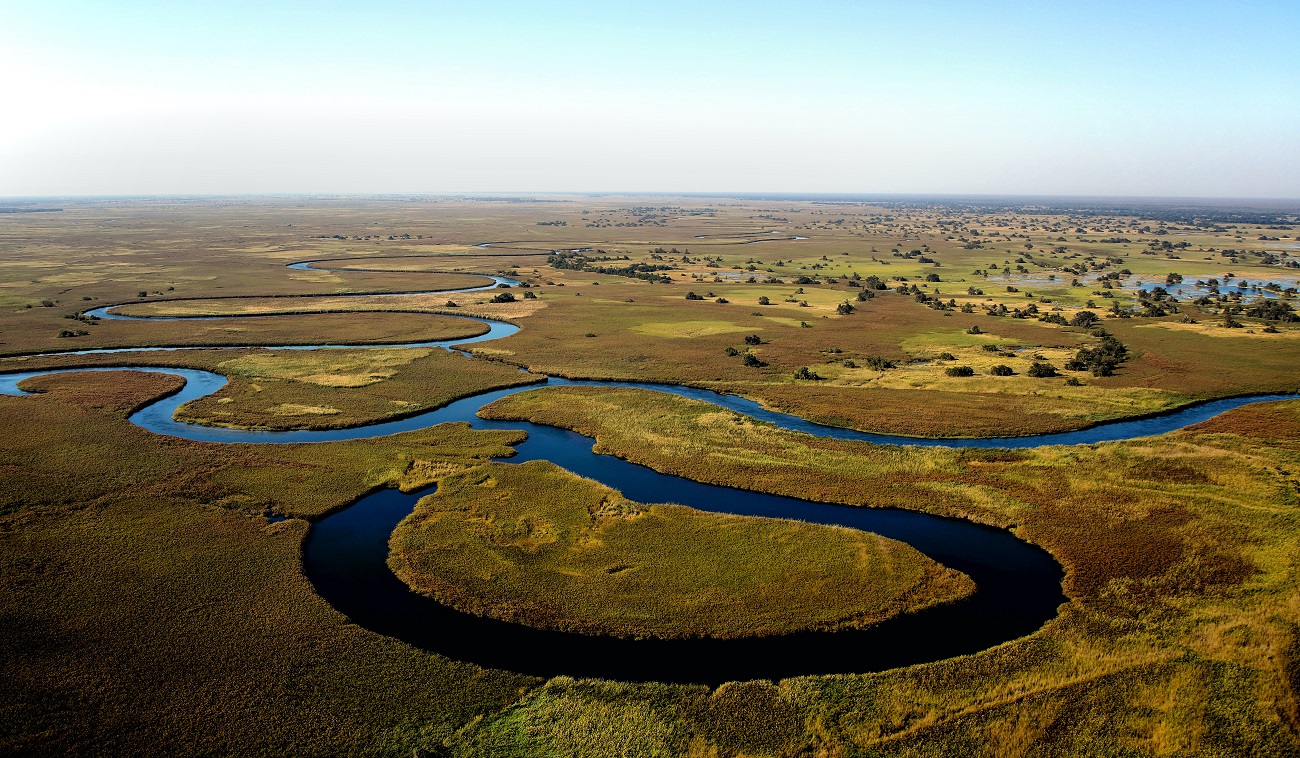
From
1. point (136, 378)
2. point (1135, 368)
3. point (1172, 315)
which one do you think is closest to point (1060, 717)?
point (1135, 368)

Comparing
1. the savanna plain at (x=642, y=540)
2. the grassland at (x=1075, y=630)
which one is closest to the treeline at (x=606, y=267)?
the savanna plain at (x=642, y=540)

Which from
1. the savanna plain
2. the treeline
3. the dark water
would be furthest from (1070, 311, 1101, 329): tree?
the treeline

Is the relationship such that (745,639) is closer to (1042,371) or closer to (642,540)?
(642,540)

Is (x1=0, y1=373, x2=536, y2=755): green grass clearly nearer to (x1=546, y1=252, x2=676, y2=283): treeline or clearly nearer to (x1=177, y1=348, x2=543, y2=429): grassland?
(x1=177, y1=348, x2=543, y2=429): grassland

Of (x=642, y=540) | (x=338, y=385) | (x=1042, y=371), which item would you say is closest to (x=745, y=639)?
(x=642, y=540)

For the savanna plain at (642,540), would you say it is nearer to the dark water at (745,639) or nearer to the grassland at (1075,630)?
the grassland at (1075,630)
